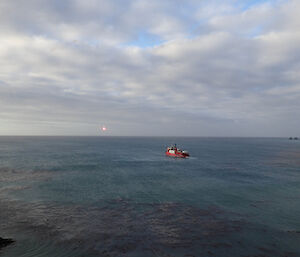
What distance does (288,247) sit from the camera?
24.8 metres

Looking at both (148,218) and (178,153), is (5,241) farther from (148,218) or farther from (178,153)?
(178,153)

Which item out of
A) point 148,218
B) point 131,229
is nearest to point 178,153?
point 148,218

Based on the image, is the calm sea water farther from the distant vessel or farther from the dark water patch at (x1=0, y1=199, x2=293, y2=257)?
the distant vessel

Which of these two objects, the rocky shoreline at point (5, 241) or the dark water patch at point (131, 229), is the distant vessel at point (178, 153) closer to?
the dark water patch at point (131, 229)

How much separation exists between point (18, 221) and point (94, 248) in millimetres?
13636

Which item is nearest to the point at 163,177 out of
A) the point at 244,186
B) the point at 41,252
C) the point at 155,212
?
the point at 244,186

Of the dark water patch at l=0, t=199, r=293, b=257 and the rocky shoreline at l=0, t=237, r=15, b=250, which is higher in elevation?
the rocky shoreline at l=0, t=237, r=15, b=250

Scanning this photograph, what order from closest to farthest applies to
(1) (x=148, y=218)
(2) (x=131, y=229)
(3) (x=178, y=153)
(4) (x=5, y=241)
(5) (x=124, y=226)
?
(4) (x=5, y=241)
(2) (x=131, y=229)
(5) (x=124, y=226)
(1) (x=148, y=218)
(3) (x=178, y=153)

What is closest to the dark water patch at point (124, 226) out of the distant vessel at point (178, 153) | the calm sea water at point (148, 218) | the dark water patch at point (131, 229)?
the dark water patch at point (131, 229)

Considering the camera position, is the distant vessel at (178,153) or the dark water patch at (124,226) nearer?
the dark water patch at (124,226)

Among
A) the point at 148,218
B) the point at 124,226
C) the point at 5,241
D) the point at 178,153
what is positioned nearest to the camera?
the point at 5,241

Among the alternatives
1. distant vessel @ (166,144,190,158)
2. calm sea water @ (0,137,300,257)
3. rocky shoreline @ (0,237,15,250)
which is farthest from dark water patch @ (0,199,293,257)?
distant vessel @ (166,144,190,158)

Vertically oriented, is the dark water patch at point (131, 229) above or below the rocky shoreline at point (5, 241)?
below

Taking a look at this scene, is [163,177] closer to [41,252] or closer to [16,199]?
[16,199]
